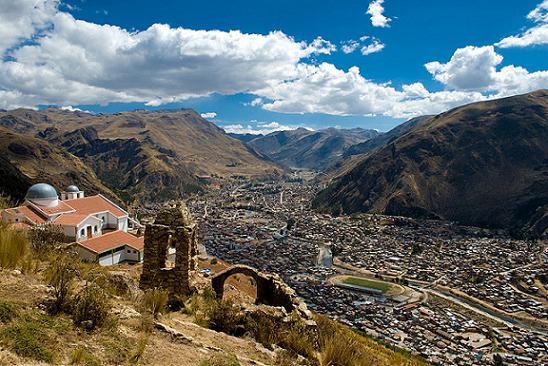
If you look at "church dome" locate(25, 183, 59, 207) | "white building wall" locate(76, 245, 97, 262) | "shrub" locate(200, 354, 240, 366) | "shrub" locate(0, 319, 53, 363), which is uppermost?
"church dome" locate(25, 183, 59, 207)

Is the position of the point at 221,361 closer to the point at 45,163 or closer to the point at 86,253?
the point at 86,253

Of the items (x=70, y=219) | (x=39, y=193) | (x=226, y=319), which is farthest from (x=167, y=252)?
(x=39, y=193)

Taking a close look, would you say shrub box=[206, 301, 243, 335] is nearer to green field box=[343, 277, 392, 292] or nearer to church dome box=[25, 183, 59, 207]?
church dome box=[25, 183, 59, 207]

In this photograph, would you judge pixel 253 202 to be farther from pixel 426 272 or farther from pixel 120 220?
A: pixel 120 220

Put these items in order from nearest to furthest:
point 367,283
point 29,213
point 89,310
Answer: point 89,310, point 29,213, point 367,283

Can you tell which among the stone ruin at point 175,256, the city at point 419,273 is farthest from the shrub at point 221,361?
the city at point 419,273

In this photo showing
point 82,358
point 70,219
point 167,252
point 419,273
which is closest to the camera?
point 82,358

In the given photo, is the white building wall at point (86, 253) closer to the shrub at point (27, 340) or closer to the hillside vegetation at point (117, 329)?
the hillside vegetation at point (117, 329)

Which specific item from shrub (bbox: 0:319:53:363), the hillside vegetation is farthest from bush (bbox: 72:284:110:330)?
shrub (bbox: 0:319:53:363)
